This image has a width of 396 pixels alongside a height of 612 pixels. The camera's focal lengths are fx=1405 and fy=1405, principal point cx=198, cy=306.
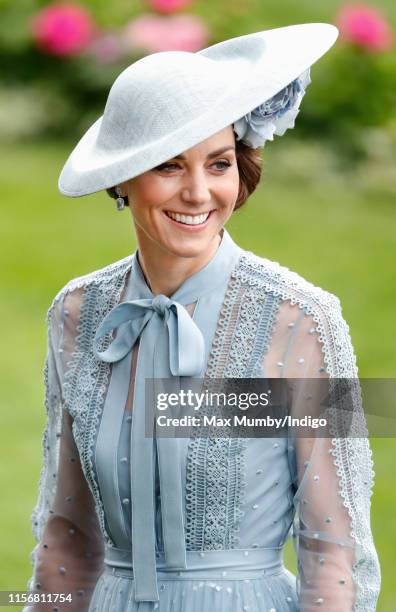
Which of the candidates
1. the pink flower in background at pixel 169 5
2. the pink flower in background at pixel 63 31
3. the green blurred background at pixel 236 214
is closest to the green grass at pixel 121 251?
the green blurred background at pixel 236 214

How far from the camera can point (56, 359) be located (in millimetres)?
2791

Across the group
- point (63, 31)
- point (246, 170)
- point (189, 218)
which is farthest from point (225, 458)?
point (63, 31)

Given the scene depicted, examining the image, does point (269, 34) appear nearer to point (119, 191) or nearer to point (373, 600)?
point (119, 191)

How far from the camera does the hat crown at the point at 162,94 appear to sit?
2.41 metres

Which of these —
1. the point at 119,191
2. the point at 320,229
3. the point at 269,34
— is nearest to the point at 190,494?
the point at 119,191

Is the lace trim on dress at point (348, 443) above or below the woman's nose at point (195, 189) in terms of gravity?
below

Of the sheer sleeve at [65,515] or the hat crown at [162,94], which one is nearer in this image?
the hat crown at [162,94]

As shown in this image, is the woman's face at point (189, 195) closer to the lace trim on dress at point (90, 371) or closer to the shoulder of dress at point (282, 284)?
the shoulder of dress at point (282, 284)

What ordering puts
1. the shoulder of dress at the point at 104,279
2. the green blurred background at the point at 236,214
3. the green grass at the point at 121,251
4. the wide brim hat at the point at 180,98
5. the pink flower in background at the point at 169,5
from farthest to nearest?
the pink flower in background at the point at 169,5 → the green blurred background at the point at 236,214 → the green grass at the point at 121,251 → the shoulder of dress at the point at 104,279 → the wide brim hat at the point at 180,98

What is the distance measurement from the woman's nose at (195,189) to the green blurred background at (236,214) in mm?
3980

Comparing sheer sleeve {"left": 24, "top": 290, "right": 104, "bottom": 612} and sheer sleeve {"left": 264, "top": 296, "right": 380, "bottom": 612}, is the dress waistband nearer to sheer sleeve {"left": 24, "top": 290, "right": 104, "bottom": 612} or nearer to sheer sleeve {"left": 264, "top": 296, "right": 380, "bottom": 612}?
sheer sleeve {"left": 264, "top": 296, "right": 380, "bottom": 612}

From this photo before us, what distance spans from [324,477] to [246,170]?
0.59m

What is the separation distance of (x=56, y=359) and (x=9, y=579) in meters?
2.89

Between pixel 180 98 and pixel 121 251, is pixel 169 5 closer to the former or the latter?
pixel 121 251
